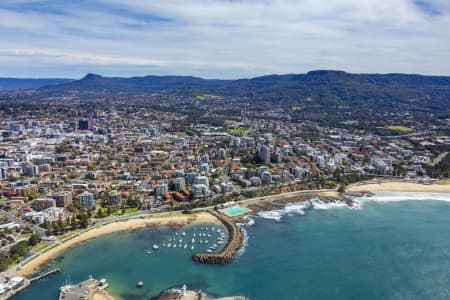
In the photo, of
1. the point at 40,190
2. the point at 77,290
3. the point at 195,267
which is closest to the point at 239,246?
the point at 195,267

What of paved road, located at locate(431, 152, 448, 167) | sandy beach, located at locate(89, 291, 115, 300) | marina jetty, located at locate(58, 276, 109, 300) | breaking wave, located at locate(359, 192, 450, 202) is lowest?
sandy beach, located at locate(89, 291, 115, 300)

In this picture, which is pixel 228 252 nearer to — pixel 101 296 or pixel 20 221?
pixel 101 296

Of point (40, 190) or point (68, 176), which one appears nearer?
point (40, 190)

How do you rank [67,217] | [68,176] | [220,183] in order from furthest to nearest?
1. [68,176]
2. [220,183]
3. [67,217]

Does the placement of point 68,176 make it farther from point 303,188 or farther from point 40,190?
point 303,188

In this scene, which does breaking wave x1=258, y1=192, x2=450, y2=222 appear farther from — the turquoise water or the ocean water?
the turquoise water

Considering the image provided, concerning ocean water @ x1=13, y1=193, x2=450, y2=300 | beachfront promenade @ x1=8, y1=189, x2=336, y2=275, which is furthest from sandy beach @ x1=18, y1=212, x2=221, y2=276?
ocean water @ x1=13, y1=193, x2=450, y2=300
